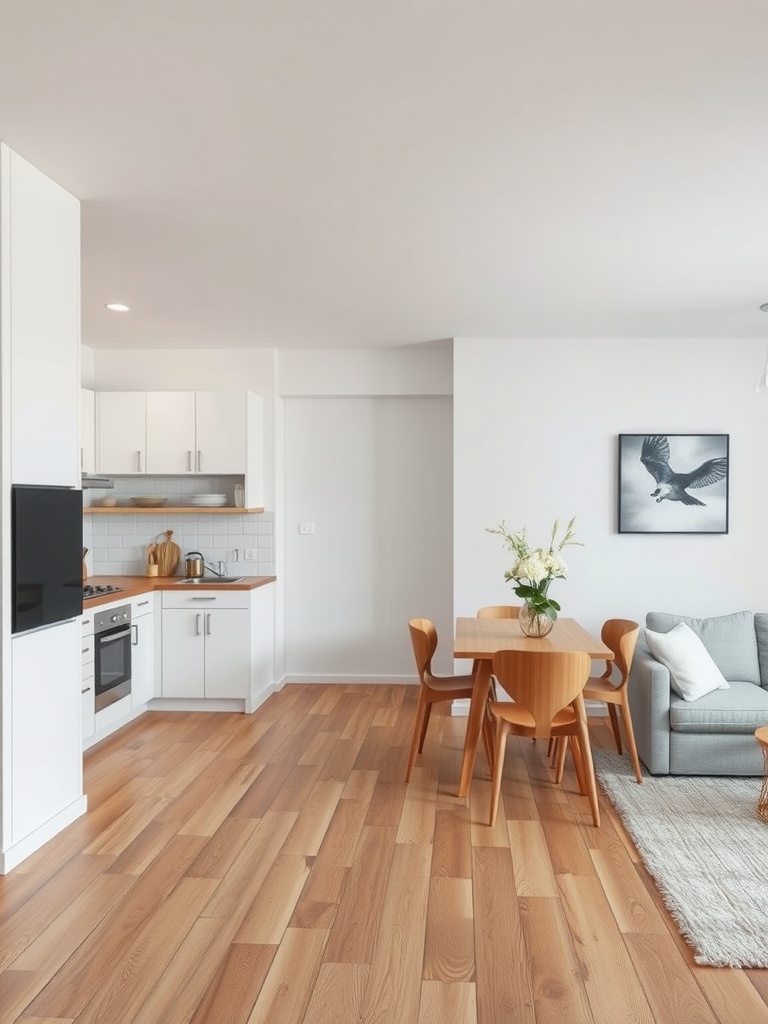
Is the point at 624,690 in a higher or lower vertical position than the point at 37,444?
lower

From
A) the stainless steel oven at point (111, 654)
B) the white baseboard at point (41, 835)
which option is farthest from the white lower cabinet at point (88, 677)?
the white baseboard at point (41, 835)

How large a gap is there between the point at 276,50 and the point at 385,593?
4955 mm

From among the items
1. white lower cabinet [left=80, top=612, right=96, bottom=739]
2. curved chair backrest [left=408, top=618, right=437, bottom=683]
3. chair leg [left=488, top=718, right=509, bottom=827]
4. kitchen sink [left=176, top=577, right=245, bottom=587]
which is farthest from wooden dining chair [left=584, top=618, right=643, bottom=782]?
white lower cabinet [left=80, top=612, right=96, bottom=739]

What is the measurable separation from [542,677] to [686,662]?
1286 mm

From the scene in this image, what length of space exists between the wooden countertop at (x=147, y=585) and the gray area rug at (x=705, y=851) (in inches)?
107

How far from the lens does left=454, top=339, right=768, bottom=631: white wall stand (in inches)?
229

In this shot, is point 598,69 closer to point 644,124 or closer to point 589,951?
point 644,124

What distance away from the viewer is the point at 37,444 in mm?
3270

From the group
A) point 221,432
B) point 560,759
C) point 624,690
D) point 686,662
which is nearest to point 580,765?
point 560,759

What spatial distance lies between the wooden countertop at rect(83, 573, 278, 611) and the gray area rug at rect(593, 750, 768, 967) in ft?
8.88

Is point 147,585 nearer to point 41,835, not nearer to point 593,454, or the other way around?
point 41,835

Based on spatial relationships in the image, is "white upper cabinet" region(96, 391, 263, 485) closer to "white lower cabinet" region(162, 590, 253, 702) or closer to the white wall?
"white lower cabinet" region(162, 590, 253, 702)

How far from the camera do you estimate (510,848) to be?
344 centimetres

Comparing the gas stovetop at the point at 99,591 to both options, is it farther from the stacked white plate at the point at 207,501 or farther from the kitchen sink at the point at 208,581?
the stacked white plate at the point at 207,501
